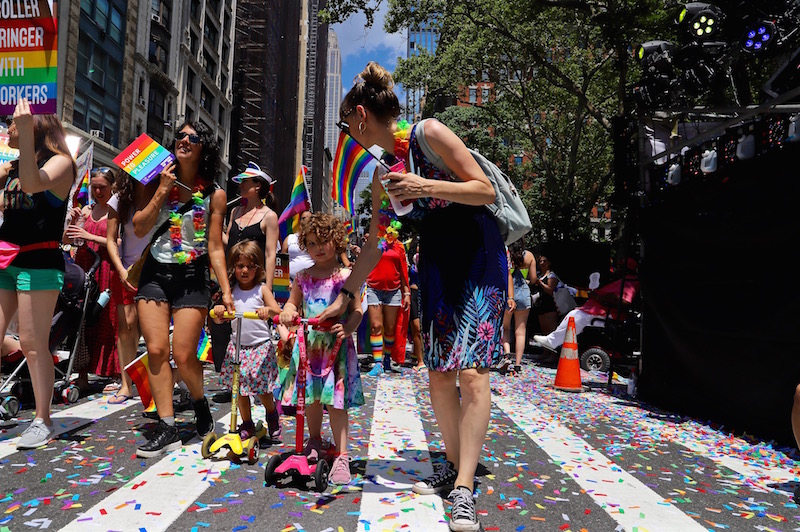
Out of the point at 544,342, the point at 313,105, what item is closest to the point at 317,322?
the point at 544,342

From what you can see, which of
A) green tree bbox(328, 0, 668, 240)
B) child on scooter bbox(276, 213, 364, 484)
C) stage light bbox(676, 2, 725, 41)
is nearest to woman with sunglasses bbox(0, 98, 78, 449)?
child on scooter bbox(276, 213, 364, 484)

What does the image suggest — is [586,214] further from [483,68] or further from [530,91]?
[483,68]

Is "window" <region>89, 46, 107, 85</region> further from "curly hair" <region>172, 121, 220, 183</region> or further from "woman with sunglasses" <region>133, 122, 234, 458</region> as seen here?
"woman with sunglasses" <region>133, 122, 234, 458</region>

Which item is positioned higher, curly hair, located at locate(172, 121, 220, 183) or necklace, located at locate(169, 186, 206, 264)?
curly hair, located at locate(172, 121, 220, 183)

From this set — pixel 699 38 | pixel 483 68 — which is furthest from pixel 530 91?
pixel 699 38

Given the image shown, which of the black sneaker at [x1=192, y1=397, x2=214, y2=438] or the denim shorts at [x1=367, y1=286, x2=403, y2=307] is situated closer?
the black sneaker at [x1=192, y1=397, x2=214, y2=438]

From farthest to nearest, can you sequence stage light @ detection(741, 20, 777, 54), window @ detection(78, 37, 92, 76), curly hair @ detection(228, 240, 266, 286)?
1. window @ detection(78, 37, 92, 76)
2. stage light @ detection(741, 20, 777, 54)
3. curly hair @ detection(228, 240, 266, 286)

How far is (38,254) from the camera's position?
3.88 m

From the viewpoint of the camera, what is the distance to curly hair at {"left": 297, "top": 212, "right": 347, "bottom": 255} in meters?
3.55

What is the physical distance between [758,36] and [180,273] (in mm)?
7560

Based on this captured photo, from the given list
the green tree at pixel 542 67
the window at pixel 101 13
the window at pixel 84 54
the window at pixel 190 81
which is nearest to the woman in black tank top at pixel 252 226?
the green tree at pixel 542 67

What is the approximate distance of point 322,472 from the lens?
10.1ft

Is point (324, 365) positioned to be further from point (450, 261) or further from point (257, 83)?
point (257, 83)

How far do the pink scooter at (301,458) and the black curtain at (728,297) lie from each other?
3.75 metres
